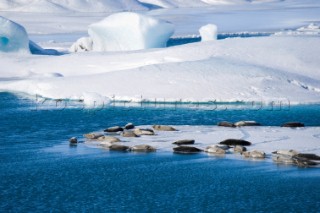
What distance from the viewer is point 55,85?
3081 centimetres

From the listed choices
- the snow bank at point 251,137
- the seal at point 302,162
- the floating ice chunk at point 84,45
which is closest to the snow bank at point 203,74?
the snow bank at point 251,137

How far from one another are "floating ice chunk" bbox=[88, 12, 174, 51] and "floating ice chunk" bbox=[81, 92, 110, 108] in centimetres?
1144

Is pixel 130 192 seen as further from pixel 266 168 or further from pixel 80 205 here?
pixel 266 168

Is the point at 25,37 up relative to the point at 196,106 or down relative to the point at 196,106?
up

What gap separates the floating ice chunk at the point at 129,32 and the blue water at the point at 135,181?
16963 mm

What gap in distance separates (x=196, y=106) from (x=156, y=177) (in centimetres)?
1086

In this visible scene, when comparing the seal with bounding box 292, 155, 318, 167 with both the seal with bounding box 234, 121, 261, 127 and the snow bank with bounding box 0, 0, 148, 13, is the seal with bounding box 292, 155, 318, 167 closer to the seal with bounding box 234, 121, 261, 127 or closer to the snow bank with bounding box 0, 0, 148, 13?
the seal with bounding box 234, 121, 261, 127

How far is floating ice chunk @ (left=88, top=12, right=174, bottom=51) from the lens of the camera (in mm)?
A: 38719

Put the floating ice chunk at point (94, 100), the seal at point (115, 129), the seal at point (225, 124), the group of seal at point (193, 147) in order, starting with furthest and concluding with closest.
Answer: the floating ice chunk at point (94, 100)
the seal at point (225, 124)
the seal at point (115, 129)
the group of seal at point (193, 147)

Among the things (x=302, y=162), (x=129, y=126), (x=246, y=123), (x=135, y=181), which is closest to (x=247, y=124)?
(x=246, y=123)

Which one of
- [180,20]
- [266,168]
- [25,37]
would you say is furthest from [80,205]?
[180,20]

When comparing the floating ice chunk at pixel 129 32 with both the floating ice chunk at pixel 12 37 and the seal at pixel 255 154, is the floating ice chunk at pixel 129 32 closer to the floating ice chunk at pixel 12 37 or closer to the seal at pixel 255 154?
the floating ice chunk at pixel 12 37

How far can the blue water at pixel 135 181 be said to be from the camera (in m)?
14.4

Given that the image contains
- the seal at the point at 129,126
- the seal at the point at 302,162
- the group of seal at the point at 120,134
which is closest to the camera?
the seal at the point at 302,162
